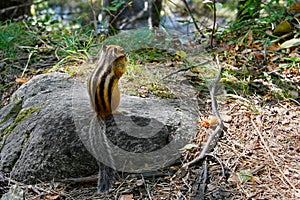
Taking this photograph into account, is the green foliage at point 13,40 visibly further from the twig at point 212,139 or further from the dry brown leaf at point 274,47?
the dry brown leaf at point 274,47

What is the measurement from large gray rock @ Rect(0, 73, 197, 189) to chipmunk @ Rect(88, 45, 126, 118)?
0.22 m

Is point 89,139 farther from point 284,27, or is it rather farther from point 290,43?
point 284,27

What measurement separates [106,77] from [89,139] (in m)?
0.43

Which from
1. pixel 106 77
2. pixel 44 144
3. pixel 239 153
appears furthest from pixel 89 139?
pixel 239 153

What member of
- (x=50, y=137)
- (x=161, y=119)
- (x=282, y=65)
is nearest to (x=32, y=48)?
(x=50, y=137)

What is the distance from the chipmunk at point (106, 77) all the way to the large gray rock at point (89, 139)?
216 mm

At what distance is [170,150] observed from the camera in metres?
2.37

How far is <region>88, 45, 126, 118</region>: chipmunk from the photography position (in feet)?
6.88

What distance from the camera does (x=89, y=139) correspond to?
231cm

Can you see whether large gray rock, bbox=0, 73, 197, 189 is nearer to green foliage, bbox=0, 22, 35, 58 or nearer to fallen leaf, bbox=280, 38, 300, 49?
fallen leaf, bbox=280, 38, 300, 49

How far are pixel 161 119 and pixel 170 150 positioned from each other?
8.1 inches

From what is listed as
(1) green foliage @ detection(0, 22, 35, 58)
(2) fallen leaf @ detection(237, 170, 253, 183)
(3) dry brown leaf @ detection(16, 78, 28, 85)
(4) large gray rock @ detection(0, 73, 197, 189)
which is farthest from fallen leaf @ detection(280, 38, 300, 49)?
(1) green foliage @ detection(0, 22, 35, 58)

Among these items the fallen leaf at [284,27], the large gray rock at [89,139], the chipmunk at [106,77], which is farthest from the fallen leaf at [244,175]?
the fallen leaf at [284,27]

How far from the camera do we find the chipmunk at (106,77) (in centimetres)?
210
